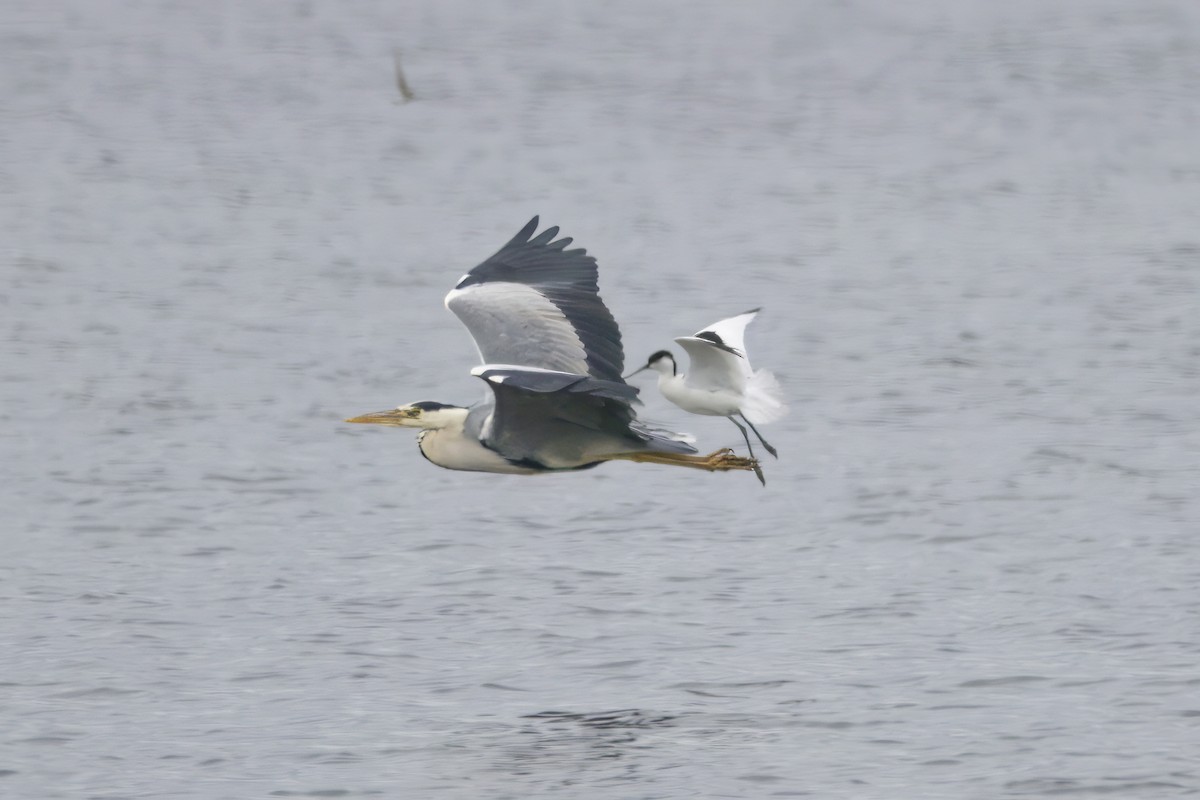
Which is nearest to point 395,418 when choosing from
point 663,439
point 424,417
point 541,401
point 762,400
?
point 424,417

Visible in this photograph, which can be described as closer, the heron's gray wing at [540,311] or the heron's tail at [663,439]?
the heron's tail at [663,439]

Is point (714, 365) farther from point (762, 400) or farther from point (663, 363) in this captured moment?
point (663, 363)

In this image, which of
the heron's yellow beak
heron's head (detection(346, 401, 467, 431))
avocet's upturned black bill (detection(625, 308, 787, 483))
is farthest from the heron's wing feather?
the heron's yellow beak

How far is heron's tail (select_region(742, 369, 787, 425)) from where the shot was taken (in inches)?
485

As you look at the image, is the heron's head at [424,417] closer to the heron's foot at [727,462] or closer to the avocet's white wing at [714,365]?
the heron's foot at [727,462]

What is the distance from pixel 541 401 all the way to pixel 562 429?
1.03ft

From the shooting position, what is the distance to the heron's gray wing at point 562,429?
10.5m

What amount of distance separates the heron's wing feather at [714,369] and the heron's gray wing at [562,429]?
1414 mm

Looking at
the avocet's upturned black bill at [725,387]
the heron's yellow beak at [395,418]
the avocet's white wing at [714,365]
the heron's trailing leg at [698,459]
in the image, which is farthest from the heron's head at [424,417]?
the avocet's white wing at [714,365]

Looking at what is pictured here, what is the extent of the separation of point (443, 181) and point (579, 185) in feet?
5.65

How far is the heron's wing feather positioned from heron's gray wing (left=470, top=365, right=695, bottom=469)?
1414 mm

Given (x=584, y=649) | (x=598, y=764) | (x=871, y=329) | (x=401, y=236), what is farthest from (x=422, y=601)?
(x=401, y=236)

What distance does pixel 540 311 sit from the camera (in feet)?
36.6

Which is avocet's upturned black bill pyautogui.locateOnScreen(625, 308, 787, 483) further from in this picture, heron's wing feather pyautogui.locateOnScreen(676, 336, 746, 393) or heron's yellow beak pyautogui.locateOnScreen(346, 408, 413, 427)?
heron's yellow beak pyautogui.locateOnScreen(346, 408, 413, 427)
